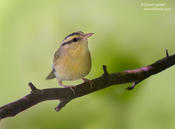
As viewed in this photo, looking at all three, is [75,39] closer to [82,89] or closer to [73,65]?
[73,65]

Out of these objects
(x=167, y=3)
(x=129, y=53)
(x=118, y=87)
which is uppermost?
(x=167, y=3)

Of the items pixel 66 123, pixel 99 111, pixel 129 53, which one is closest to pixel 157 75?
pixel 129 53

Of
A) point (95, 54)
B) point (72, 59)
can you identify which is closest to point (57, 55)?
point (72, 59)

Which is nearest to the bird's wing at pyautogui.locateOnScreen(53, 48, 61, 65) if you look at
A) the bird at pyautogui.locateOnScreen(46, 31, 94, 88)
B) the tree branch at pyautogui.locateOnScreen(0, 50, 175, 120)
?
the bird at pyautogui.locateOnScreen(46, 31, 94, 88)

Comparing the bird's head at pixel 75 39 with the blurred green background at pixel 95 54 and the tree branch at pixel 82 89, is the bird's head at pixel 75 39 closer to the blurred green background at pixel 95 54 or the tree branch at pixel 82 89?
the blurred green background at pixel 95 54

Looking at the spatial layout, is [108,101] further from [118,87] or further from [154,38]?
[154,38]
